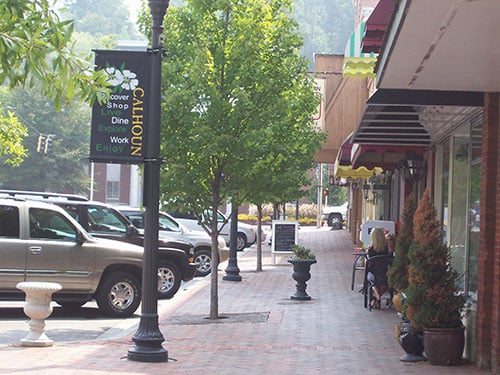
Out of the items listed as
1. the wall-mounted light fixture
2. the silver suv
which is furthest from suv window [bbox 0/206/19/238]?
the wall-mounted light fixture

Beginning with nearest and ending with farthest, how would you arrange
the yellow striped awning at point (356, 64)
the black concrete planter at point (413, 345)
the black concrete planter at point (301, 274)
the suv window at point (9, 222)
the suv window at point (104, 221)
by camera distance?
1. the black concrete planter at point (413, 345)
2. the suv window at point (9, 222)
3. the black concrete planter at point (301, 274)
4. the yellow striped awning at point (356, 64)
5. the suv window at point (104, 221)

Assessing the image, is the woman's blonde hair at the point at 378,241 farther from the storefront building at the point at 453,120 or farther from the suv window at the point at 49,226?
the suv window at the point at 49,226

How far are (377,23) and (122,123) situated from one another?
3.53 metres

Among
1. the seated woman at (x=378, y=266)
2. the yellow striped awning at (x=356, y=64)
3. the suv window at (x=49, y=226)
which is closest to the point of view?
the suv window at (x=49, y=226)

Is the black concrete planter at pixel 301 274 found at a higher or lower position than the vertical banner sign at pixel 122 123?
lower

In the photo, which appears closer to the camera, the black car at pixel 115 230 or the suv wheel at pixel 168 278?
the black car at pixel 115 230

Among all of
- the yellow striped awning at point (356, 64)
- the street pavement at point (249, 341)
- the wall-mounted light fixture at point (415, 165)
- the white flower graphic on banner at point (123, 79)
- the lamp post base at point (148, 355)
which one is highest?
the yellow striped awning at point (356, 64)

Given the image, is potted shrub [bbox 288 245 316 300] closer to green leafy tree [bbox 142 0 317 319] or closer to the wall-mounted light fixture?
the wall-mounted light fixture

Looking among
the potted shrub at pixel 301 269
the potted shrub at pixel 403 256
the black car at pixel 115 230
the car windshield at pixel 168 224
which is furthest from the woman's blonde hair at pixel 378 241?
the car windshield at pixel 168 224

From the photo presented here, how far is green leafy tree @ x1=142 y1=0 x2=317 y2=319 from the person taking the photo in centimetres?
1532

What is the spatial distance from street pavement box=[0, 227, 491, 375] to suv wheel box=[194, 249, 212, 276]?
144 inches

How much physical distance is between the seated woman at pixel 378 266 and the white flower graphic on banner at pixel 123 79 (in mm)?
7197

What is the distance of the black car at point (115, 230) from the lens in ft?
62.5

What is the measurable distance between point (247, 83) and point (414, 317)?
5.62 meters
